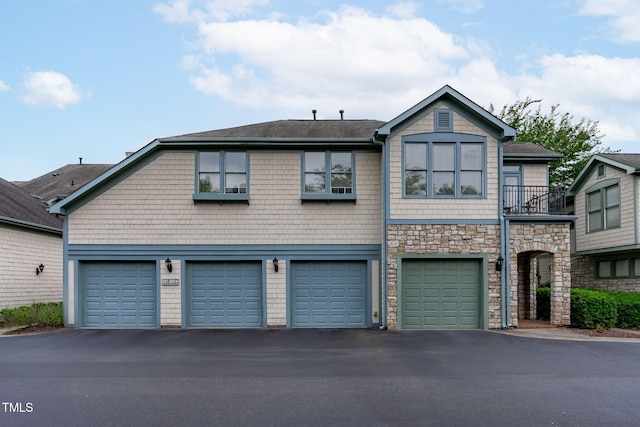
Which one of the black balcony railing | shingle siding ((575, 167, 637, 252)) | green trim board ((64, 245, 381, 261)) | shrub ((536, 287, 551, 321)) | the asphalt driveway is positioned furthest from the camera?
shingle siding ((575, 167, 637, 252))

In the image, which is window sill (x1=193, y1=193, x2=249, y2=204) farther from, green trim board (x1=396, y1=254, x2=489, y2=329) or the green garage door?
the green garage door

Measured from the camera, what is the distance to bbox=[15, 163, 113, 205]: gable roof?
26.0m

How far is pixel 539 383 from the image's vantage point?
804cm

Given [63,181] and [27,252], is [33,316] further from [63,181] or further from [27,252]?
[63,181]

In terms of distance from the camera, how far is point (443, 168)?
1415 cm

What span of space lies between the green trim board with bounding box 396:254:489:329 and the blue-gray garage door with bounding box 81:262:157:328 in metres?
7.46

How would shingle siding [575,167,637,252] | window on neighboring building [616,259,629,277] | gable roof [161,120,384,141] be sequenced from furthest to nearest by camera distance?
window on neighboring building [616,259,629,277], shingle siding [575,167,637,252], gable roof [161,120,384,141]

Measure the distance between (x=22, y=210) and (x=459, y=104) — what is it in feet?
53.1

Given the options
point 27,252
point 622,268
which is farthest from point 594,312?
point 27,252

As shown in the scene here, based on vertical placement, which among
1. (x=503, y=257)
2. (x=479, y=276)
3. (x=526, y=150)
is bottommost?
(x=479, y=276)

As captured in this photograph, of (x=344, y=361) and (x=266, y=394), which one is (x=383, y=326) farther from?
(x=266, y=394)

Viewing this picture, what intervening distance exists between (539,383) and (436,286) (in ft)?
20.3

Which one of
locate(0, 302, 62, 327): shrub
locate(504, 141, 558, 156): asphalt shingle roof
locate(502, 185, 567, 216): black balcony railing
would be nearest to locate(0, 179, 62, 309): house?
locate(0, 302, 62, 327): shrub

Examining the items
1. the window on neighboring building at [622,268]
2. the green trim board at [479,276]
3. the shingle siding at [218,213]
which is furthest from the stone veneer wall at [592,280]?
the shingle siding at [218,213]
